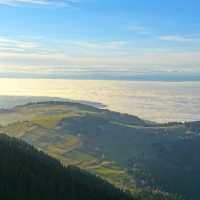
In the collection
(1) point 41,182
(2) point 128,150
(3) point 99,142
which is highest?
(1) point 41,182

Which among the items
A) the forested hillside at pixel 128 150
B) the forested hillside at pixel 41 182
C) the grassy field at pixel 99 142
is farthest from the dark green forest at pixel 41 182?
the grassy field at pixel 99 142

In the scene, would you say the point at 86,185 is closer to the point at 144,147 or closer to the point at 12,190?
the point at 12,190

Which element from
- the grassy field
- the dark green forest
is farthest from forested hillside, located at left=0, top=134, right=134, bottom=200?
the grassy field

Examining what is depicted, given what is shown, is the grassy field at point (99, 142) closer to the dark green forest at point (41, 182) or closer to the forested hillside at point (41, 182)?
the dark green forest at point (41, 182)

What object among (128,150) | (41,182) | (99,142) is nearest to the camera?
(41,182)

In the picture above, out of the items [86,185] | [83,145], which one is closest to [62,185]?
[86,185]

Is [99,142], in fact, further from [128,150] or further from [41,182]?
[41,182]

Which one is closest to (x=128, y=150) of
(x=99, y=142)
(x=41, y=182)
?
(x=99, y=142)

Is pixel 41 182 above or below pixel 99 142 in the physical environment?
above

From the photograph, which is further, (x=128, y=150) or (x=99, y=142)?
(x=99, y=142)

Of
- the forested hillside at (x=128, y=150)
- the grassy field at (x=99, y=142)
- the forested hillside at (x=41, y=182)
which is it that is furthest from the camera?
the grassy field at (x=99, y=142)

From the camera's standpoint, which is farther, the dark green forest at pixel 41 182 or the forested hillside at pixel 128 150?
the forested hillside at pixel 128 150

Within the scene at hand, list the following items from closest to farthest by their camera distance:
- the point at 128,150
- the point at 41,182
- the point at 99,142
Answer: the point at 41,182 < the point at 128,150 < the point at 99,142
